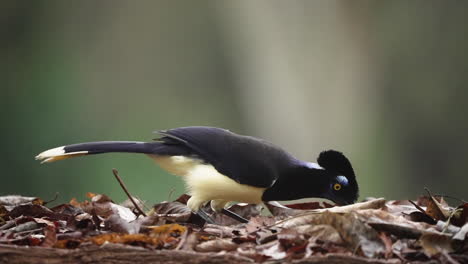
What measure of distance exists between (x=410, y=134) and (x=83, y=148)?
751cm

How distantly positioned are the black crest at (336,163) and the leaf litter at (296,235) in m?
0.84

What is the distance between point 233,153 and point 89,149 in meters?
0.95

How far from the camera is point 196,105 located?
1482 cm

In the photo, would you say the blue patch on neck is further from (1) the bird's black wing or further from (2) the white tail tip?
(2) the white tail tip

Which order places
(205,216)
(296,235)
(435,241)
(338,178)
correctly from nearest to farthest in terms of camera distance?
1. (435,241)
2. (296,235)
3. (205,216)
4. (338,178)

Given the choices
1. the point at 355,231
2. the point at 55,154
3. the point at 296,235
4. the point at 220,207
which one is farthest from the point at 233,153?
the point at 355,231

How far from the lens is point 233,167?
5.24m

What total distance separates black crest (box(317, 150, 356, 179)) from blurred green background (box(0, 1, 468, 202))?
4.42 m

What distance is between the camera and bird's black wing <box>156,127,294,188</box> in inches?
206

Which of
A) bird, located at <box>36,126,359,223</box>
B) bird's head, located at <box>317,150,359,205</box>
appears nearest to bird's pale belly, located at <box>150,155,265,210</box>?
bird, located at <box>36,126,359,223</box>

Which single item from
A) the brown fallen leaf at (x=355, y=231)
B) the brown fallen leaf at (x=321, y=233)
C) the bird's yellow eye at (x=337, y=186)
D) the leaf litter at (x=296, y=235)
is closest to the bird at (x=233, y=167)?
the bird's yellow eye at (x=337, y=186)

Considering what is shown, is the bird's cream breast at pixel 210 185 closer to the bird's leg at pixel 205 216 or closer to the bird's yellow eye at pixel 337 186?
the bird's leg at pixel 205 216

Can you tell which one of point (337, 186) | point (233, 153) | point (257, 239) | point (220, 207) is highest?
point (233, 153)

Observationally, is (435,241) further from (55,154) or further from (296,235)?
(55,154)
